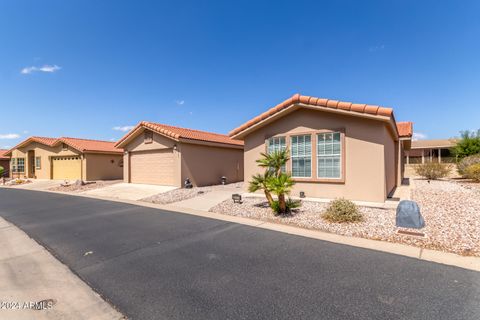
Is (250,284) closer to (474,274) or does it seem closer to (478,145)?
(474,274)

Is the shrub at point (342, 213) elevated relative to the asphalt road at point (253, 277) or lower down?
elevated

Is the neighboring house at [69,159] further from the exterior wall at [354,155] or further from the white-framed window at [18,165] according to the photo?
the exterior wall at [354,155]

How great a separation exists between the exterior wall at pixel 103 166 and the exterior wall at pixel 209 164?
1184 cm

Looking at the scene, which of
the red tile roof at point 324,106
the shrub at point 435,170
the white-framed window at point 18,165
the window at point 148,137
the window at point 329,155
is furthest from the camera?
the white-framed window at point 18,165

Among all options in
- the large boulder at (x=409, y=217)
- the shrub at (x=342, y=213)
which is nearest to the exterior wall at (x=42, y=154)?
the shrub at (x=342, y=213)

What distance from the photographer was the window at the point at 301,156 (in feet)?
36.0

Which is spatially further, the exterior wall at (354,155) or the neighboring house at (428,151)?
the neighboring house at (428,151)

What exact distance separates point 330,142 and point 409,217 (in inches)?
165

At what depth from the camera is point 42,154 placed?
2719 centimetres

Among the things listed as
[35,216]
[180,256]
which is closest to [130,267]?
[180,256]

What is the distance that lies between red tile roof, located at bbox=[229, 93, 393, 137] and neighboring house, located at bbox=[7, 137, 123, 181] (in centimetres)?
1730

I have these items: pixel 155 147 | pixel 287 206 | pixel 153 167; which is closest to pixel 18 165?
pixel 153 167

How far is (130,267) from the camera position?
491cm

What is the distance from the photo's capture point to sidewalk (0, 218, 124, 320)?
3.46m
